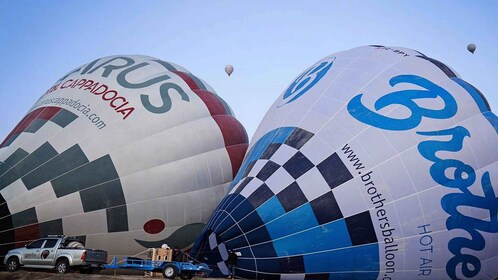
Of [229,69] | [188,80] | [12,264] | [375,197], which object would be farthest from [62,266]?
[229,69]

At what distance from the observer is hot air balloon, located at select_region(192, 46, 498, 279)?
8.10 meters

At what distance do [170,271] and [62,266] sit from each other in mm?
2138

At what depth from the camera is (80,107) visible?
11.1 meters

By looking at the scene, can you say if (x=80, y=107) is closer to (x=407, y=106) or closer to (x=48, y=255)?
(x=48, y=255)

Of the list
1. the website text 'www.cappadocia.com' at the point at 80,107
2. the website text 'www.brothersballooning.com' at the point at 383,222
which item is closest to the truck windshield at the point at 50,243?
the website text 'www.cappadocia.com' at the point at 80,107

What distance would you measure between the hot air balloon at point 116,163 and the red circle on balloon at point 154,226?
2 centimetres

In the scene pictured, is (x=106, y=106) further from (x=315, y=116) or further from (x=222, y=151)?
(x=315, y=116)

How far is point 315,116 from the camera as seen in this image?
937 centimetres

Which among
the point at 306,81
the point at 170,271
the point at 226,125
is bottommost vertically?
the point at 170,271

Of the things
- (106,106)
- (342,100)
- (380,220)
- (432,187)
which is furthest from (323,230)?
(106,106)

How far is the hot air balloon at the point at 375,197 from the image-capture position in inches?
319

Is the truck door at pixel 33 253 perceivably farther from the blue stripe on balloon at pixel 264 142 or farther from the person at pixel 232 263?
the blue stripe on balloon at pixel 264 142

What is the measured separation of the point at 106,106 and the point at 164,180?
2.21 m

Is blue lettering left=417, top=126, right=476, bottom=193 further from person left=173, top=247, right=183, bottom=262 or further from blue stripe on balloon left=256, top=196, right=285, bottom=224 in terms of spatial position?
person left=173, top=247, right=183, bottom=262
